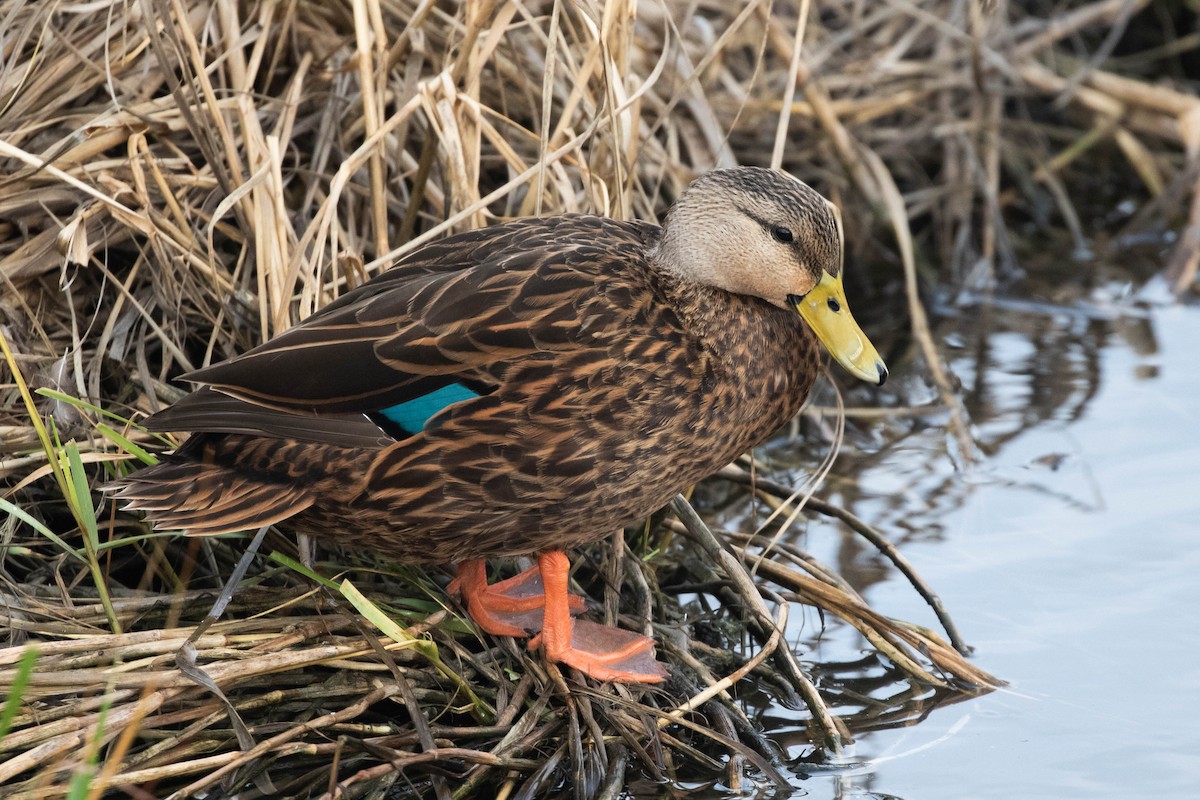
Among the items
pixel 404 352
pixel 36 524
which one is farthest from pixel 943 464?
pixel 36 524

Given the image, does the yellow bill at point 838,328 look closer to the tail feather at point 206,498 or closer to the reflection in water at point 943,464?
the reflection in water at point 943,464

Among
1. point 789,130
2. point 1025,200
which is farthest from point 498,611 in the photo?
point 1025,200

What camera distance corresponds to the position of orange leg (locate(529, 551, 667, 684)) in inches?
119

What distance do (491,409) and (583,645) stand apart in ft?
1.94

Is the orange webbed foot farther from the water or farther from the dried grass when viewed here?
the water

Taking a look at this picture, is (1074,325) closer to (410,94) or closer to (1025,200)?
(1025,200)

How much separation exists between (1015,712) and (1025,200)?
10.4 feet

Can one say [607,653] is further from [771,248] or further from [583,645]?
[771,248]

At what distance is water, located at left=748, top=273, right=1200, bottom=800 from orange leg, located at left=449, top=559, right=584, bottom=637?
559 mm

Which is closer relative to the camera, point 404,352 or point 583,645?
point 404,352

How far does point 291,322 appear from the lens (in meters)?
3.42

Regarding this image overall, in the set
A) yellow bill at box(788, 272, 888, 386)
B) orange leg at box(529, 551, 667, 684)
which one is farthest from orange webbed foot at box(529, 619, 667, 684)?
yellow bill at box(788, 272, 888, 386)

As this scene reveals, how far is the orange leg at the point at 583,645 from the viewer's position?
3.02 metres

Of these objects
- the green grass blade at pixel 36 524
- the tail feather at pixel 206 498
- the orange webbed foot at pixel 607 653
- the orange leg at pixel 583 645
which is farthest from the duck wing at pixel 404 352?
the orange webbed foot at pixel 607 653
